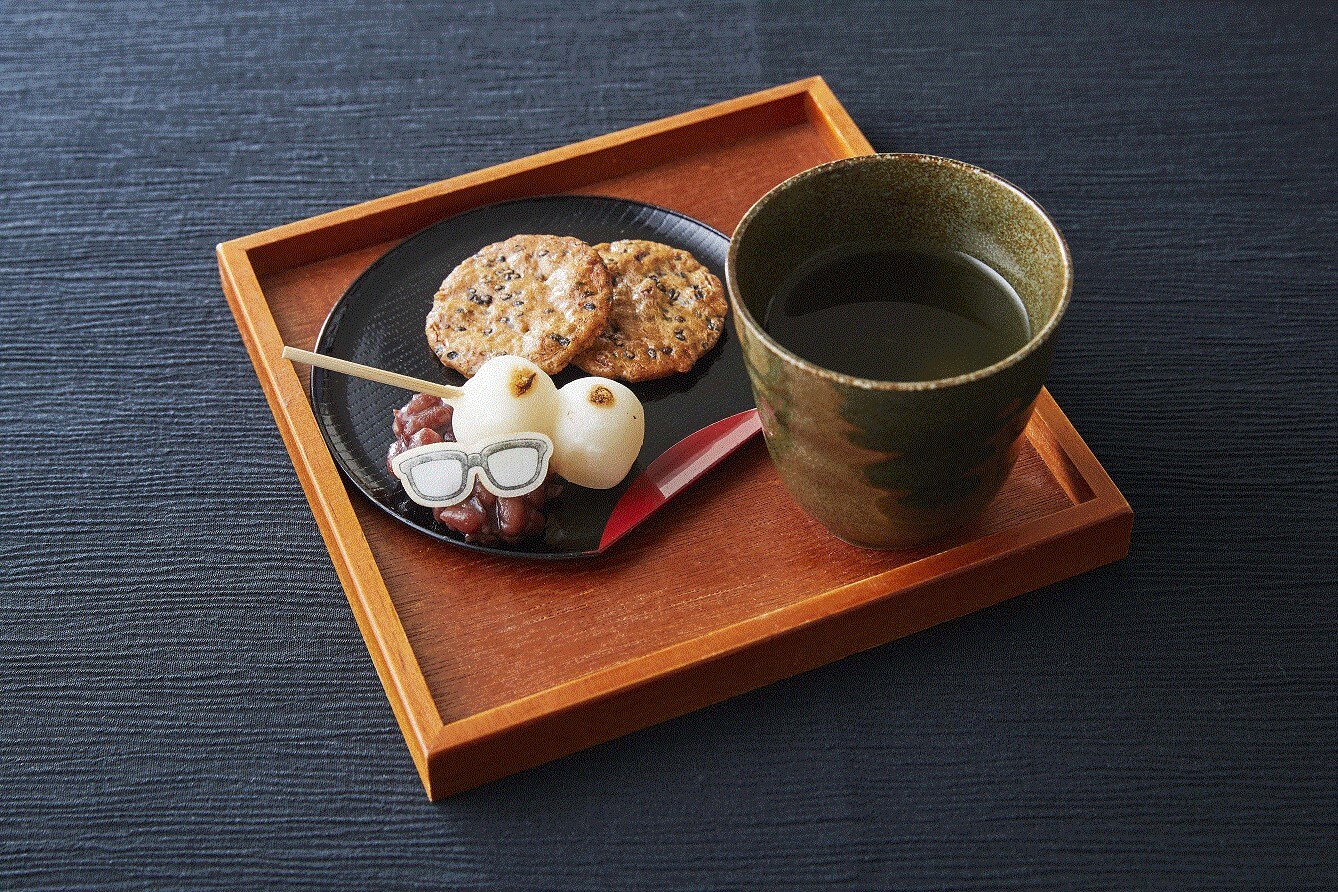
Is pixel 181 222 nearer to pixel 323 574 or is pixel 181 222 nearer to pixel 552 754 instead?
pixel 323 574

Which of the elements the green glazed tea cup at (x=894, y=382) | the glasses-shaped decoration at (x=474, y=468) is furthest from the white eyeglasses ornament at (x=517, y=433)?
the green glazed tea cup at (x=894, y=382)

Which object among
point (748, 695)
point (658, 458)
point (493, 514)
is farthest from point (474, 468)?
point (748, 695)

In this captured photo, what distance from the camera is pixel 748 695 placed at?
3.19ft

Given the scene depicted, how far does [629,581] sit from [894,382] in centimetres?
26

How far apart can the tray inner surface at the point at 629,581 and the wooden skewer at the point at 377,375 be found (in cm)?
9

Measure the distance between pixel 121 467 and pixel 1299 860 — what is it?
983 mm

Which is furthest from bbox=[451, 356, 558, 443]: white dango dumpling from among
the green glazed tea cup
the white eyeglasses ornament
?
the green glazed tea cup

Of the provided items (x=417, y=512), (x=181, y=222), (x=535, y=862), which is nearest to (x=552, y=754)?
(x=535, y=862)

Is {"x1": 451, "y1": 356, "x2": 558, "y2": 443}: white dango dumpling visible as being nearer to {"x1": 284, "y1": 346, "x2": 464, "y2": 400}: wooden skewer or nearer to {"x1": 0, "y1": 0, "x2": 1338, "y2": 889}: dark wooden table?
{"x1": 284, "y1": 346, "x2": 464, "y2": 400}: wooden skewer

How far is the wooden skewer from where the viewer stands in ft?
3.27

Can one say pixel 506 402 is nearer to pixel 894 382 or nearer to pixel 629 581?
pixel 629 581

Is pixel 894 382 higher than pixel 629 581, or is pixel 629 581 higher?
pixel 894 382

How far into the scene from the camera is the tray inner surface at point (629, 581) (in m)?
0.93

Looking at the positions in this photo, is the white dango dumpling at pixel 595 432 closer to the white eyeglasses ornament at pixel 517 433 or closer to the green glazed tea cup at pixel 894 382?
the white eyeglasses ornament at pixel 517 433
